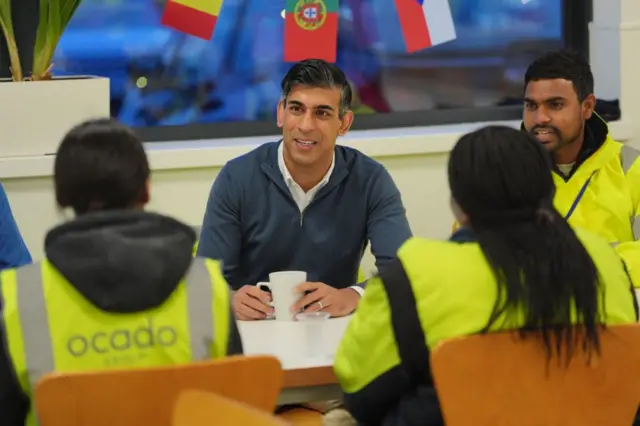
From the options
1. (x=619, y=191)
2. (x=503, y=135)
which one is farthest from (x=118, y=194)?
(x=619, y=191)

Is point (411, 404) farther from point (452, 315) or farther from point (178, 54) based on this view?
point (178, 54)

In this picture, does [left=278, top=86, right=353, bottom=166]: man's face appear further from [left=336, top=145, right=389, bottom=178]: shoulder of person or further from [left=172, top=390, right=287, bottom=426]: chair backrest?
[left=172, top=390, right=287, bottom=426]: chair backrest

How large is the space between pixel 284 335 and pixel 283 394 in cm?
23

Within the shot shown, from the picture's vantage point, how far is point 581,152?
2.82 metres

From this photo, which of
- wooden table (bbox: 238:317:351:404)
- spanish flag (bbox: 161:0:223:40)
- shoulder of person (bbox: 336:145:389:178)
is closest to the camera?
wooden table (bbox: 238:317:351:404)

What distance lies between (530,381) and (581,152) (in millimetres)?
1339

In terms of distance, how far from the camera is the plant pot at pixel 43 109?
2.95m

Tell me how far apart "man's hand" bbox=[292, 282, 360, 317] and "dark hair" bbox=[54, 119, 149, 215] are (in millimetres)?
640

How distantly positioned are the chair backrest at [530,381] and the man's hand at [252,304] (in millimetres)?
700

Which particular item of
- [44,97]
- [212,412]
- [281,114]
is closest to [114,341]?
[212,412]

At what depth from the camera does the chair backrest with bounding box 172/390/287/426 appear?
126cm

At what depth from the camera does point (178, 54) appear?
357 centimetres

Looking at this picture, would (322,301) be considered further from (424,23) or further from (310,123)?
(424,23)

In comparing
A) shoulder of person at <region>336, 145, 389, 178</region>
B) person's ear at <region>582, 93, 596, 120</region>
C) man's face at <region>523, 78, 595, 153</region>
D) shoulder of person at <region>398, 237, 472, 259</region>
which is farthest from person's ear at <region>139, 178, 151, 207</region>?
person's ear at <region>582, 93, 596, 120</region>
